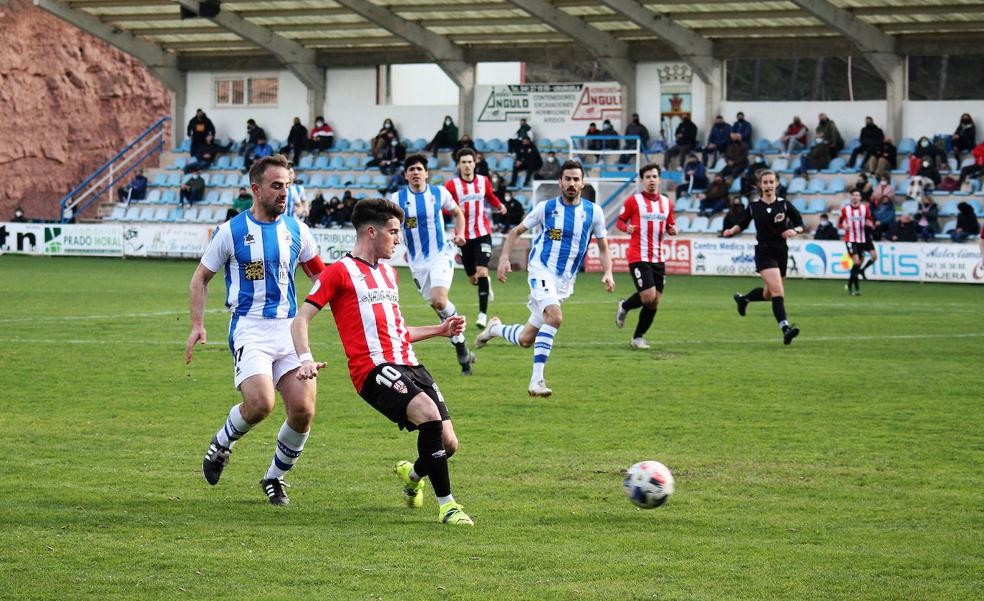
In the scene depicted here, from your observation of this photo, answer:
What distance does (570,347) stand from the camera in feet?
53.9

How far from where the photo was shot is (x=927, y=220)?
102 feet

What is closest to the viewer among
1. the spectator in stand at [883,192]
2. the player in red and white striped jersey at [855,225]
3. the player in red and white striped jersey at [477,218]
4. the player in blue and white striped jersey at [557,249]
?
the player in blue and white striped jersey at [557,249]

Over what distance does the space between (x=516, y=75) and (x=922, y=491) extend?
115ft

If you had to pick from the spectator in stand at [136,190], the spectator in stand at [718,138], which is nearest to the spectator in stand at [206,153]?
the spectator in stand at [136,190]

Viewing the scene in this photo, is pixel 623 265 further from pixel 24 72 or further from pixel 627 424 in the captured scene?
pixel 24 72

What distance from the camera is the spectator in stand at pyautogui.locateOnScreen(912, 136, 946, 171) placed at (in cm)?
3322

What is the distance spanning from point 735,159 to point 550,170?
4.79 m

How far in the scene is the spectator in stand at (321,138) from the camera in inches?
1657

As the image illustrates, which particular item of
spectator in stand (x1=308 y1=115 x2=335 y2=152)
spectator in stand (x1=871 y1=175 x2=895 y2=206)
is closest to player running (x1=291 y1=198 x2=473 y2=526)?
spectator in stand (x1=871 y1=175 x2=895 y2=206)

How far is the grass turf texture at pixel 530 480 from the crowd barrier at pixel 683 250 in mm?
13648

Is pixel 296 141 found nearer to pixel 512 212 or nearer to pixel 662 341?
pixel 512 212

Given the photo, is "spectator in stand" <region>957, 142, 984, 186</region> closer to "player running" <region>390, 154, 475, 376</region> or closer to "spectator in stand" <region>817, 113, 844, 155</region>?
"spectator in stand" <region>817, 113, 844, 155</region>

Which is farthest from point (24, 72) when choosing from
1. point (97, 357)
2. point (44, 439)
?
point (44, 439)

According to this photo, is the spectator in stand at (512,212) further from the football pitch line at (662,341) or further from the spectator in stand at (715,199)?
the football pitch line at (662,341)
